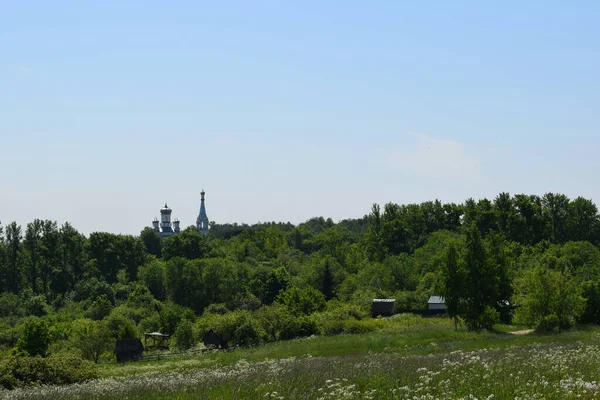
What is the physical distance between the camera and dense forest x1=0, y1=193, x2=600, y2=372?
240 ft

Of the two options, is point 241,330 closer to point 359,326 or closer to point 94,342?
point 359,326

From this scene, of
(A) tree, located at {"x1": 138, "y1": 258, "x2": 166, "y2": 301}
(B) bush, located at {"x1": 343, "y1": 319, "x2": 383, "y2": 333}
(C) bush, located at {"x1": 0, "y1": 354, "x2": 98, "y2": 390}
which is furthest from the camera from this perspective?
(A) tree, located at {"x1": 138, "y1": 258, "x2": 166, "y2": 301}

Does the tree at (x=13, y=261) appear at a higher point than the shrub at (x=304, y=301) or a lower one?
higher

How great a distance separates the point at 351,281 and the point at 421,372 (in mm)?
84195

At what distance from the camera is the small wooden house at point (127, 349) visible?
72.3m

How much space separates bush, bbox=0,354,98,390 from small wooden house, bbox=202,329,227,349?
28.7 m

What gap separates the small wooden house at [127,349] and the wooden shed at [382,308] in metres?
31.5

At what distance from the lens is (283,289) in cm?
12106

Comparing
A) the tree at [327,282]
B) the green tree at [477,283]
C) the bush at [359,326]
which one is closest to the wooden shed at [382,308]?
the bush at [359,326]

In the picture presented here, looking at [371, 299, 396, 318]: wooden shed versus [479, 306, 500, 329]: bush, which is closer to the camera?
[479, 306, 500, 329]: bush

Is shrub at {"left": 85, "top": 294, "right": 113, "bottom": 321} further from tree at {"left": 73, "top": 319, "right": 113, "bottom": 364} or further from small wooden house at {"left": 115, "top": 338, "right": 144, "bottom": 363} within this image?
small wooden house at {"left": 115, "top": 338, "right": 144, "bottom": 363}

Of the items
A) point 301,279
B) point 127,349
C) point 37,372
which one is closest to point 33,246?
point 301,279

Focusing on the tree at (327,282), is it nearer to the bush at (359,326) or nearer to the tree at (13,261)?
the bush at (359,326)

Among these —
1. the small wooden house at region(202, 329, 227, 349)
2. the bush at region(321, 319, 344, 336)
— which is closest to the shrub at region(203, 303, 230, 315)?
the small wooden house at region(202, 329, 227, 349)
